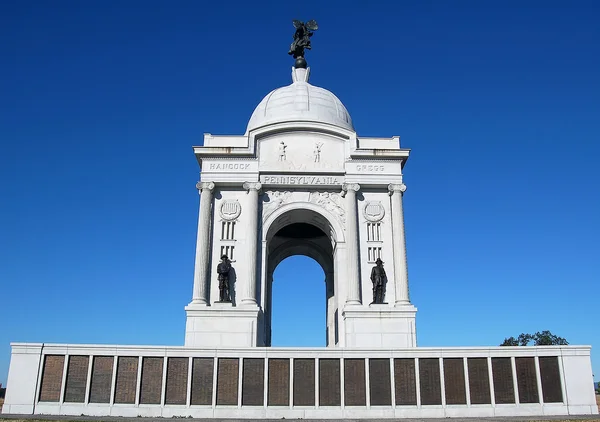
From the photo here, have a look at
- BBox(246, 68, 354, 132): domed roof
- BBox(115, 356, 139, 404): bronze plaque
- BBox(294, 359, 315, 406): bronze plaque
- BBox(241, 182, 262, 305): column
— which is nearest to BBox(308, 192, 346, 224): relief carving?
BBox(241, 182, 262, 305): column

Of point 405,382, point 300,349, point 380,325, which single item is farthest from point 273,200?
point 405,382

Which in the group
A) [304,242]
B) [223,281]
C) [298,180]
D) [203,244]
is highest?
[298,180]

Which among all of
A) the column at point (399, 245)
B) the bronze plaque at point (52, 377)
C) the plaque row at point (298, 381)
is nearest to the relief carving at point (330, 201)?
the column at point (399, 245)

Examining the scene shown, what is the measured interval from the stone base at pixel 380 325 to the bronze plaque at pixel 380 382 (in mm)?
6684

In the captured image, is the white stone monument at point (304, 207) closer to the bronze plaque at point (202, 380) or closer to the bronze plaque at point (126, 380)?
the bronze plaque at point (202, 380)

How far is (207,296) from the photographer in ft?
95.4

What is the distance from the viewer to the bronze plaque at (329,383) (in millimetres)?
19984

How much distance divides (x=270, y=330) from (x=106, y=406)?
52.4ft

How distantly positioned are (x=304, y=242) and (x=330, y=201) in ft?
26.3

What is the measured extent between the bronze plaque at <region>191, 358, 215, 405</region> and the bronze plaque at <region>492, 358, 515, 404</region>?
10706 millimetres

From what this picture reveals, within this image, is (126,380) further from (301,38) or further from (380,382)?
(301,38)

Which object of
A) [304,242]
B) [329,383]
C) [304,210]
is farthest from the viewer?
[304,242]

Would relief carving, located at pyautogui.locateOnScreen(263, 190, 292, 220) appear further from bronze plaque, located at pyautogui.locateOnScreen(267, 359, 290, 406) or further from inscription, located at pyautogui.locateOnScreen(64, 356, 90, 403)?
inscription, located at pyautogui.locateOnScreen(64, 356, 90, 403)

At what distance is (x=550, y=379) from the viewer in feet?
67.9
